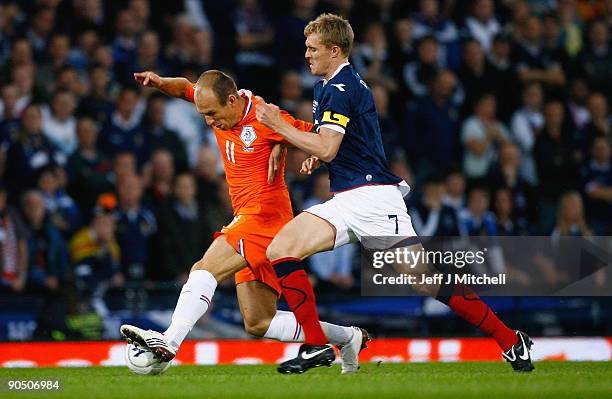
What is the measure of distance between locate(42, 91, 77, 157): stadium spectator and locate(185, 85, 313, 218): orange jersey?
4.87m

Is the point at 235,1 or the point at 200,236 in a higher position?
the point at 235,1

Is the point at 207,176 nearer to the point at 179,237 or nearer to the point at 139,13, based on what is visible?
the point at 179,237

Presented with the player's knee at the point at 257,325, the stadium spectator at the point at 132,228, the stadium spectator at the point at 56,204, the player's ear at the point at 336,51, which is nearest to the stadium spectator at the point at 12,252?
the stadium spectator at the point at 56,204

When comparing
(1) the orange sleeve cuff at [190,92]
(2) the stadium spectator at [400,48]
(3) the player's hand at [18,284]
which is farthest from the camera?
(2) the stadium spectator at [400,48]

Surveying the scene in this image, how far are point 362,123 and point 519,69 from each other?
8315 millimetres

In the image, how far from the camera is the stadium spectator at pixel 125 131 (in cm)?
1276

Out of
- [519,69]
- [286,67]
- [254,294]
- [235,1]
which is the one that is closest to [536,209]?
[519,69]

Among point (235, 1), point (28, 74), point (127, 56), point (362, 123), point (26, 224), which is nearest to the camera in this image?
point (362, 123)

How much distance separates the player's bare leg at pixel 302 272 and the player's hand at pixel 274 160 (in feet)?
1.75

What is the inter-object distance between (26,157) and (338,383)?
6.20 metres

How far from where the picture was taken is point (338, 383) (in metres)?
6.86

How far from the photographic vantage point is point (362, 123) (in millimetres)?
7586

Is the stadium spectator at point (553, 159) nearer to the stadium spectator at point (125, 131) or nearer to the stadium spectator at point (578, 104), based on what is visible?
the stadium spectator at point (578, 104)

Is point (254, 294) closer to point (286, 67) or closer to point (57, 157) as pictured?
point (57, 157)
